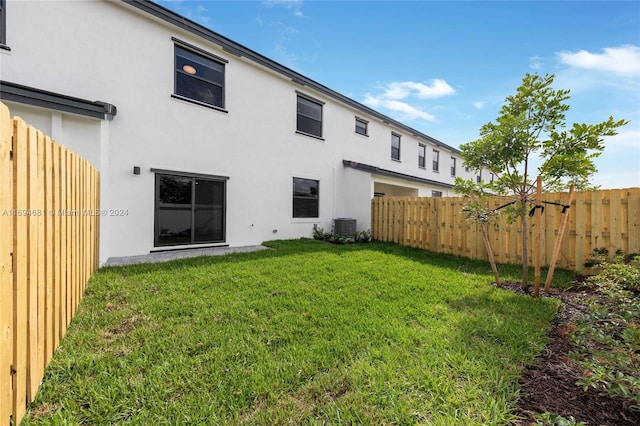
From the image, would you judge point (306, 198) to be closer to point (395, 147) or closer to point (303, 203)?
point (303, 203)

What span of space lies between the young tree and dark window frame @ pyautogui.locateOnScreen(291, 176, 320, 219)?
6.55 m

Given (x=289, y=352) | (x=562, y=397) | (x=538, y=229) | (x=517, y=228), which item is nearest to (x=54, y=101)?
(x=289, y=352)

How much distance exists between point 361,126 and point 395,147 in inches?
130

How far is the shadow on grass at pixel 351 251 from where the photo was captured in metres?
5.31

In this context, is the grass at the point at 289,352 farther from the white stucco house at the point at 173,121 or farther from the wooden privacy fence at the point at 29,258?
the white stucco house at the point at 173,121

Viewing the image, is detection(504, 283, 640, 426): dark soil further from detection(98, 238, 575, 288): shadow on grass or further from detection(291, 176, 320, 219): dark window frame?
detection(291, 176, 320, 219): dark window frame

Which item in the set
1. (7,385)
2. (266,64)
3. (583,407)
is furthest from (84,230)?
(266,64)

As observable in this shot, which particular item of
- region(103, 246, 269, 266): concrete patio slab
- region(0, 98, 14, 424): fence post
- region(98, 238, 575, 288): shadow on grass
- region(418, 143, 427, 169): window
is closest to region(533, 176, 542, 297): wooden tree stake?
region(98, 238, 575, 288): shadow on grass

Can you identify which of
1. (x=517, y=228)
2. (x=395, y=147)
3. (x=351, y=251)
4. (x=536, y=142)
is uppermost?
(x=395, y=147)

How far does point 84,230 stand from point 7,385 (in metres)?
3.05

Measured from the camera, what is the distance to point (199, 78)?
7734 millimetres

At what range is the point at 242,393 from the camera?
6.50 feet

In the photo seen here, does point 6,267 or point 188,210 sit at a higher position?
point 188,210

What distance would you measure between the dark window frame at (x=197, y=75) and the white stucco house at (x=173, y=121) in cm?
3
